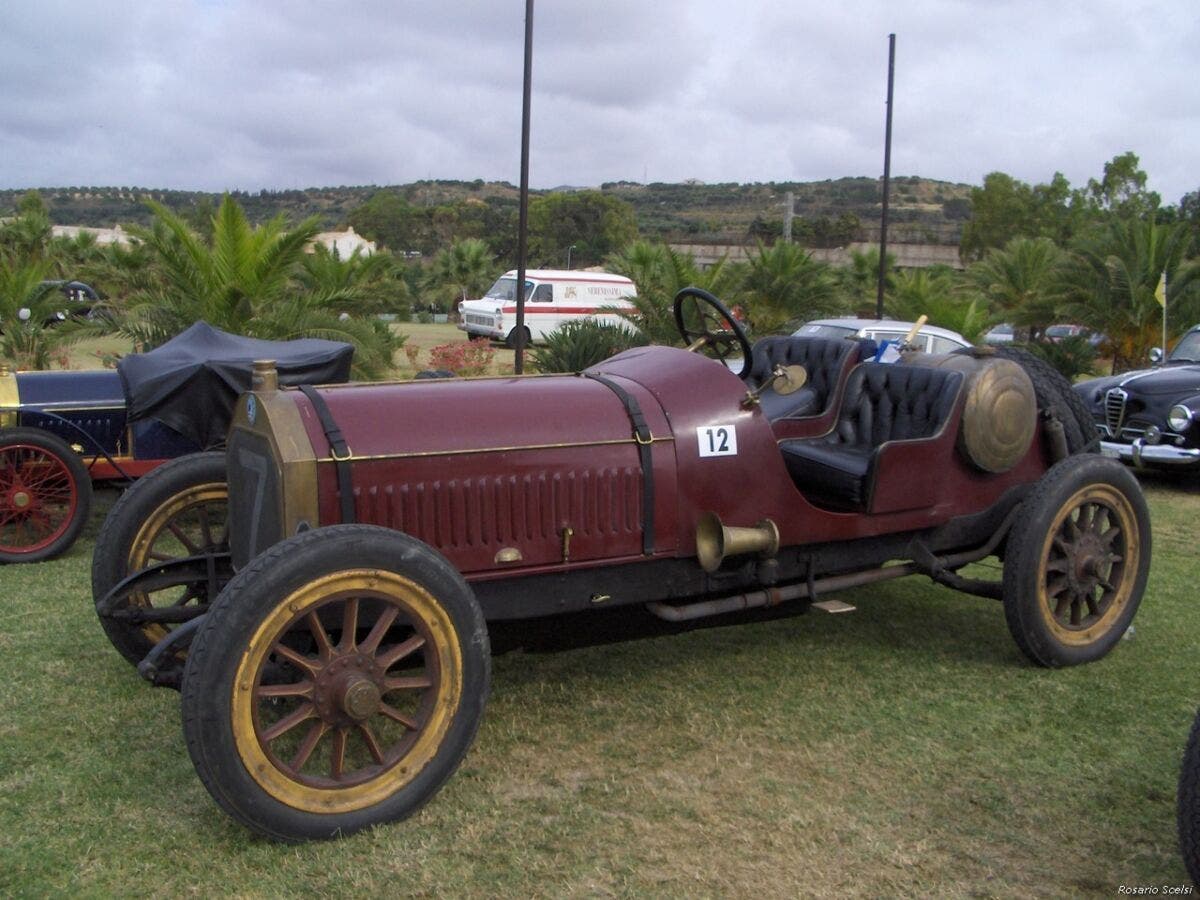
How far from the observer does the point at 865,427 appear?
5.28 metres

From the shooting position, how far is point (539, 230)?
196ft

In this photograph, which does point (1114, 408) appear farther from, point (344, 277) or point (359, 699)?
point (344, 277)

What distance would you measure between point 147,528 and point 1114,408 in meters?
8.34

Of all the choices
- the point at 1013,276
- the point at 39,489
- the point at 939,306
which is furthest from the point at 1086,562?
the point at 1013,276

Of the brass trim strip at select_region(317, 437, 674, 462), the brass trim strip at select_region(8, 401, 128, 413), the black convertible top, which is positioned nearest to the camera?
the brass trim strip at select_region(317, 437, 674, 462)

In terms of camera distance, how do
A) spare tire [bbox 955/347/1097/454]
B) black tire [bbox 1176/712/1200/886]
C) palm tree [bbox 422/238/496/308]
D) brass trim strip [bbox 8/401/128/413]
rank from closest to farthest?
black tire [bbox 1176/712/1200/886] → spare tire [bbox 955/347/1097/454] → brass trim strip [bbox 8/401/128/413] → palm tree [bbox 422/238/496/308]

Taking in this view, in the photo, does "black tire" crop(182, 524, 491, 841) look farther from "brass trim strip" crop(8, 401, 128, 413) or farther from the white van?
the white van

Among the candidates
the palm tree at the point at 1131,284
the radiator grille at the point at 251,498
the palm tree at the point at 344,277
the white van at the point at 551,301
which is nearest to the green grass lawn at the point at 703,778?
the radiator grille at the point at 251,498

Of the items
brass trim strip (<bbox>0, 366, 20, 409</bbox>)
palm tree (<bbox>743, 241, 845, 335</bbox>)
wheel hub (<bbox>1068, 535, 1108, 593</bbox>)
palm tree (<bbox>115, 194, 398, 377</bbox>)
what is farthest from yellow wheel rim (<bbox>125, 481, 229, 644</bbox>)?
palm tree (<bbox>743, 241, 845, 335</bbox>)

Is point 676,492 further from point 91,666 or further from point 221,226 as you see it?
point 221,226

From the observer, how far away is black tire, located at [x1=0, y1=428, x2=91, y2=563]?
6.44m

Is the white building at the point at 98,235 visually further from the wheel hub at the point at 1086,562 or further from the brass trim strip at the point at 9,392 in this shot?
the wheel hub at the point at 1086,562

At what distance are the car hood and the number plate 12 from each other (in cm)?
660

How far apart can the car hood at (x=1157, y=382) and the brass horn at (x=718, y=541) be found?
21.8ft
